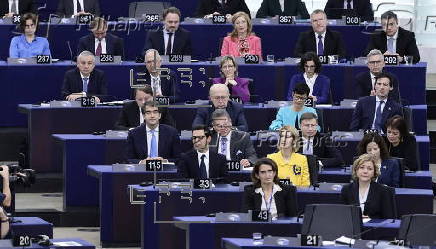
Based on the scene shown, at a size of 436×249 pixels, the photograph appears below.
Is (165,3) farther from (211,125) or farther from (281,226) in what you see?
(281,226)

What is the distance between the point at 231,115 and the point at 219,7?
325 centimetres

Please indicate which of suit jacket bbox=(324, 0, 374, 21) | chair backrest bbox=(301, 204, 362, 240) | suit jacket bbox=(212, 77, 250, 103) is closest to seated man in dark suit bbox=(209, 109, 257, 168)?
suit jacket bbox=(212, 77, 250, 103)

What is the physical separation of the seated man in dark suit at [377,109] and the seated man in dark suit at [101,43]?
8.88 ft

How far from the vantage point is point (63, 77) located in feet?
45.4

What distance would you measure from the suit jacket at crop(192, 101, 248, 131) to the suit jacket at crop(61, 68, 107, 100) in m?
1.18

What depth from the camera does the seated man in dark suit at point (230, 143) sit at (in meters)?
12.2

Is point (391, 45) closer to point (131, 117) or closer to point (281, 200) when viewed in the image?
point (131, 117)

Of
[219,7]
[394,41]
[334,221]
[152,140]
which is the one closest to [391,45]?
[394,41]

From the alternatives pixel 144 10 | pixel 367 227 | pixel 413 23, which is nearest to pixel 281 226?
pixel 367 227

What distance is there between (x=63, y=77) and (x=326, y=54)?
266cm

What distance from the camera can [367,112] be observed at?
12.9m

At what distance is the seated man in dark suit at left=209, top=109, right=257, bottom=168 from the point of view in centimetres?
1216

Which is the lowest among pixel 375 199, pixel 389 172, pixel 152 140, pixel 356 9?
pixel 375 199

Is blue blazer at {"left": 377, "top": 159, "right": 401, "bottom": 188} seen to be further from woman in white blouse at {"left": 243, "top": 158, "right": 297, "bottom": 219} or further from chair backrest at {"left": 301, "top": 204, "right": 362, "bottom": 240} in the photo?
chair backrest at {"left": 301, "top": 204, "right": 362, "bottom": 240}
